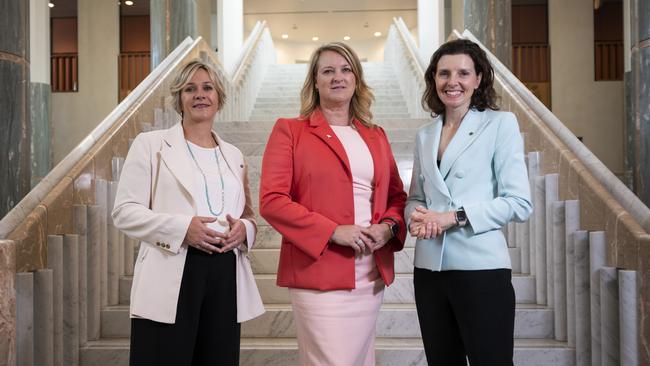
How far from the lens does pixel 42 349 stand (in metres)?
3.06

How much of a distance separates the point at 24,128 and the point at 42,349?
167cm

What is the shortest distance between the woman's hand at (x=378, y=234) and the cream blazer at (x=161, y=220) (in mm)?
480

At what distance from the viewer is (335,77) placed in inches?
92.6

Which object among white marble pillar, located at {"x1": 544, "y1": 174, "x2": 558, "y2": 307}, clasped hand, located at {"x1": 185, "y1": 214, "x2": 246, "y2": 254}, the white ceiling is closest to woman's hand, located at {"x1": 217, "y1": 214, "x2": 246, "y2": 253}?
clasped hand, located at {"x1": 185, "y1": 214, "x2": 246, "y2": 254}

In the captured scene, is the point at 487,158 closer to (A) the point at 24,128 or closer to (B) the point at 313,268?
(B) the point at 313,268

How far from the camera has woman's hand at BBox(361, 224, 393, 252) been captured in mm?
2209

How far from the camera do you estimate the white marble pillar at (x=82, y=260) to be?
3.44m

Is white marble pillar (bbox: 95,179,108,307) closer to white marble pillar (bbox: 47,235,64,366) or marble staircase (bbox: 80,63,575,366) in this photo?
marble staircase (bbox: 80,63,575,366)

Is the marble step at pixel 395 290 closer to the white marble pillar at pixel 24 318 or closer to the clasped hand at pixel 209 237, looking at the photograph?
the white marble pillar at pixel 24 318

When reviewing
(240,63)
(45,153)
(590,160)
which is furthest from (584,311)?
(45,153)

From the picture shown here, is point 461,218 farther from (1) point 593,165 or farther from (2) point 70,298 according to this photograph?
(2) point 70,298

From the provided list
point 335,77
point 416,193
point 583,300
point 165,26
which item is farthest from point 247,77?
point 416,193

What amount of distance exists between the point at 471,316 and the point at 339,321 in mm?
476

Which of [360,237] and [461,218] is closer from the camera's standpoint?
[461,218]
